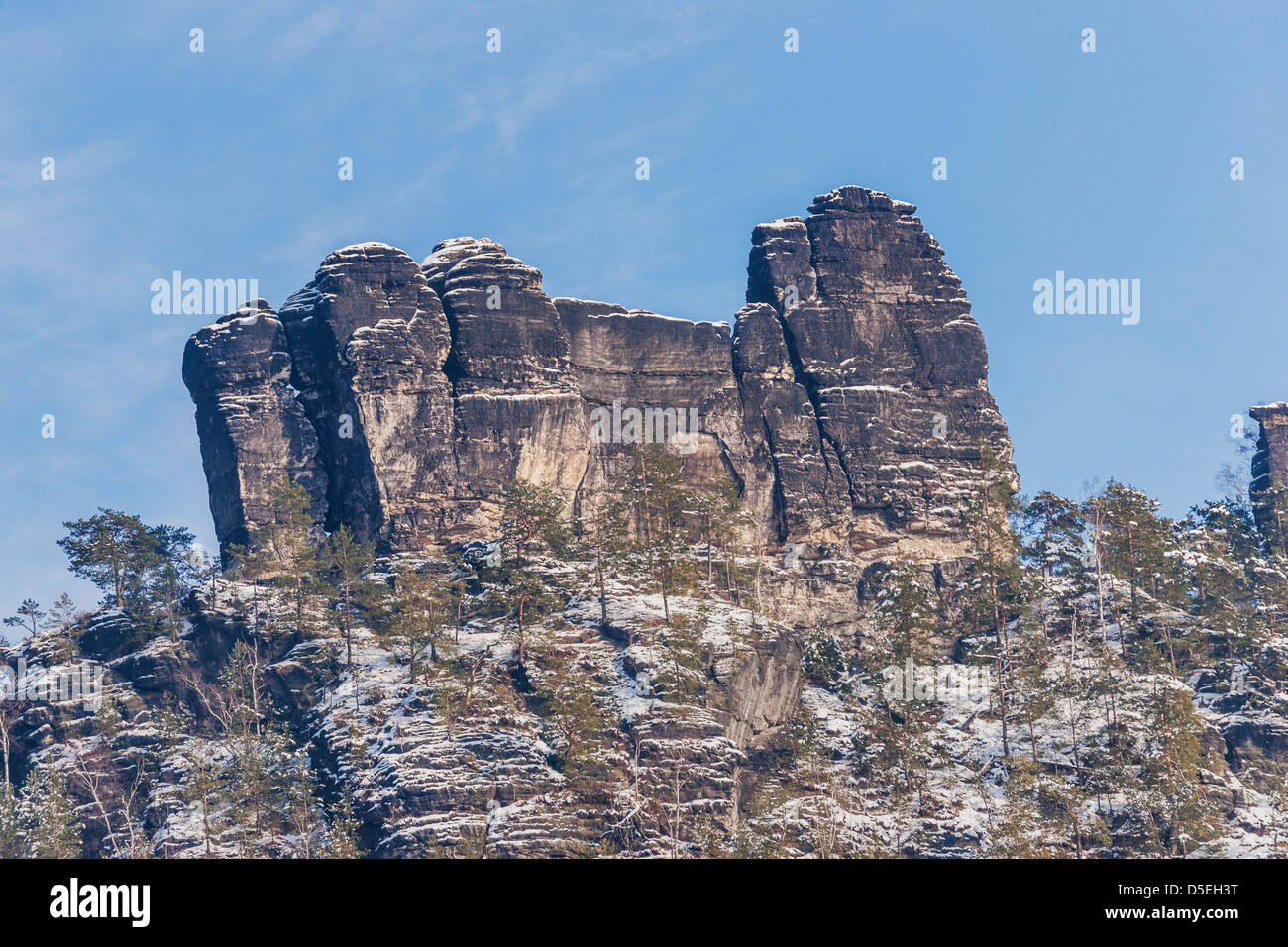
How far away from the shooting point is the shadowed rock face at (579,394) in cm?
10488

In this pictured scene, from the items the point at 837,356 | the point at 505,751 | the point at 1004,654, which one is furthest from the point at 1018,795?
the point at 837,356

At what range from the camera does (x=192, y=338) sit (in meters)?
110

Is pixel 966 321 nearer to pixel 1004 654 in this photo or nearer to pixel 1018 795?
pixel 1004 654

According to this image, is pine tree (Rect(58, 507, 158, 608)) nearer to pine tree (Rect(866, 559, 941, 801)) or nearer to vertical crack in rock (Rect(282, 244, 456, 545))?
vertical crack in rock (Rect(282, 244, 456, 545))

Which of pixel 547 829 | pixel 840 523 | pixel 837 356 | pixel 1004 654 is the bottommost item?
pixel 547 829

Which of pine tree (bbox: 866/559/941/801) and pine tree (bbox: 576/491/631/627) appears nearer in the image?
pine tree (bbox: 866/559/941/801)

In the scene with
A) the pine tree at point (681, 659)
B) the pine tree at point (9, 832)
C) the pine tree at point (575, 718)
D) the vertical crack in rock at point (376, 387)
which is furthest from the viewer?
the vertical crack in rock at point (376, 387)

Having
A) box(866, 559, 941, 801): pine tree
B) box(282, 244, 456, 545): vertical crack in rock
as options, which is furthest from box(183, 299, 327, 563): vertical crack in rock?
box(866, 559, 941, 801): pine tree

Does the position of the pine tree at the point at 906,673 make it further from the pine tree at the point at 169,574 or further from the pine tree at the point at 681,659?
the pine tree at the point at 169,574

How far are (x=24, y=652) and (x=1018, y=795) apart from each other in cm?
5630

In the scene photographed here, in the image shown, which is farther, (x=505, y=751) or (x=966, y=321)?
(x=966, y=321)

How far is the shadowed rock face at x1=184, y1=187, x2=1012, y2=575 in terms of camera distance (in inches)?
4129

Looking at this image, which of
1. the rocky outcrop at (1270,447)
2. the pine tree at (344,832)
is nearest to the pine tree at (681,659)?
the pine tree at (344,832)

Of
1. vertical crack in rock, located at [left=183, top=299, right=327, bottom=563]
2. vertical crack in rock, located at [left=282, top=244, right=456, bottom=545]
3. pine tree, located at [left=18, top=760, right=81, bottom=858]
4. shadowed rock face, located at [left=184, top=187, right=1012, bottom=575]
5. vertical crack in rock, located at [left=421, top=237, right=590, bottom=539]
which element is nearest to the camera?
pine tree, located at [left=18, top=760, right=81, bottom=858]
